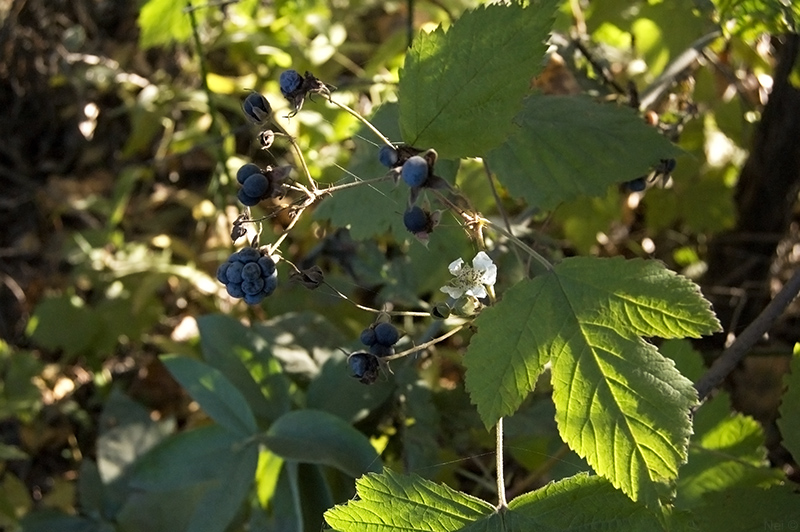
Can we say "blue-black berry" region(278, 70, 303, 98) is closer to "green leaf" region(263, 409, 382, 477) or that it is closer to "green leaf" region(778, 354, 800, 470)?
"green leaf" region(263, 409, 382, 477)

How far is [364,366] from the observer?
868mm

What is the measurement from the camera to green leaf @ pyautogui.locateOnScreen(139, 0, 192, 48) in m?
1.65

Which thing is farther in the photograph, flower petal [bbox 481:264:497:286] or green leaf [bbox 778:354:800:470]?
green leaf [bbox 778:354:800:470]

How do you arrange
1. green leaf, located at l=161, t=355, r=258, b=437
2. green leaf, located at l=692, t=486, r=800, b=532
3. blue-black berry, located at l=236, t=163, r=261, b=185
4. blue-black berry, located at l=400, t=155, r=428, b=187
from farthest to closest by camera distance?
1. green leaf, located at l=161, t=355, r=258, b=437
2. green leaf, located at l=692, t=486, r=800, b=532
3. blue-black berry, located at l=236, t=163, r=261, b=185
4. blue-black berry, located at l=400, t=155, r=428, b=187

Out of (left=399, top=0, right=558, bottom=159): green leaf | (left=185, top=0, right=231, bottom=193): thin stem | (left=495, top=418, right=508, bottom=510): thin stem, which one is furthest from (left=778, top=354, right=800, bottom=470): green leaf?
(left=185, top=0, right=231, bottom=193): thin stem

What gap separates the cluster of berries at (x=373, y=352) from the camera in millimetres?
865

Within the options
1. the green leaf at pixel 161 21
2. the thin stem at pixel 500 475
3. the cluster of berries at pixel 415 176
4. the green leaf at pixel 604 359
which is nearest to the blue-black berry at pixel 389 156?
the cluster of berries at pixel 415 176

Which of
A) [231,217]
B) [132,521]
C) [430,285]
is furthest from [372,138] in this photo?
[231,217]

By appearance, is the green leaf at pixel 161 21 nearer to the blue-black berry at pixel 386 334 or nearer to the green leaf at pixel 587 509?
the blue-black berry at pixel 386 334

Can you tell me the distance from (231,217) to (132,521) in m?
1.05

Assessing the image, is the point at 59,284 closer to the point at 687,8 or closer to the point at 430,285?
the point at 430,285

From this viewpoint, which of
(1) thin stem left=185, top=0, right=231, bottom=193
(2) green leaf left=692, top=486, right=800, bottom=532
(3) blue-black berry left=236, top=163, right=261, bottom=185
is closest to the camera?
(3) blue-black berry left=236, top=163, right=261, bottom=185

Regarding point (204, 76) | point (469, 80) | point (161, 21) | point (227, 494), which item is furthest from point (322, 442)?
point (161, 21)

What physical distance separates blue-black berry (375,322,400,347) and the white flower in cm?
8
